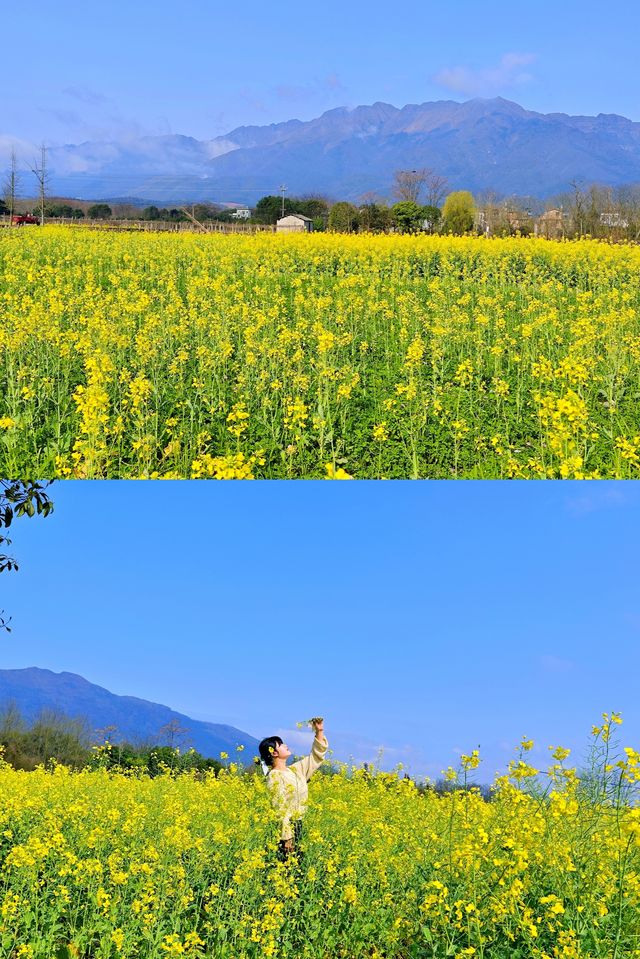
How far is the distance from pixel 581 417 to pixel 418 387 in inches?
74.8

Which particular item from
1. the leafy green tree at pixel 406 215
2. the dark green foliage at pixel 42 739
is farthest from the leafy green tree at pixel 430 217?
the dark green foliage at pixel 42 739

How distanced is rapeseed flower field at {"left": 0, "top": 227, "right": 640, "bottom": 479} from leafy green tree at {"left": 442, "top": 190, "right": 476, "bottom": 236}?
999 inches

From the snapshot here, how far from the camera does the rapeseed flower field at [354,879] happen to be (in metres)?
4.32

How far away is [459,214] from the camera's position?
39.4 meters

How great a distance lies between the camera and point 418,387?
933 cm

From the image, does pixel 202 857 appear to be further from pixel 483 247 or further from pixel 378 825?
pixel 483 247

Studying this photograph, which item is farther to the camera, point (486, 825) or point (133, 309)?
point (133, 309)

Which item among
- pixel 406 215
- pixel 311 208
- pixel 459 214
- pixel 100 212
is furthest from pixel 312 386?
pixel 100 212

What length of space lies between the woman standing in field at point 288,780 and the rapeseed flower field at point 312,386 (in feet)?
6.51

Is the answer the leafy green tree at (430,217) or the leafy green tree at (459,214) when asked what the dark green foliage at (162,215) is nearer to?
the leafy green tree at (459,214)

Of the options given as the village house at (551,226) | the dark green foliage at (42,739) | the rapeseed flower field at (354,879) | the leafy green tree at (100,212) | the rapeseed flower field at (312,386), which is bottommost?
the dark green foliage at (42,739)

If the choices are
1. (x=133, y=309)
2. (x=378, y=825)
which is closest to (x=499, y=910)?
(x=378, y=825)

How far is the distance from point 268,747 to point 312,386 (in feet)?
12.7

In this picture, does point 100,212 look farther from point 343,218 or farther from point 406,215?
point 406,215
